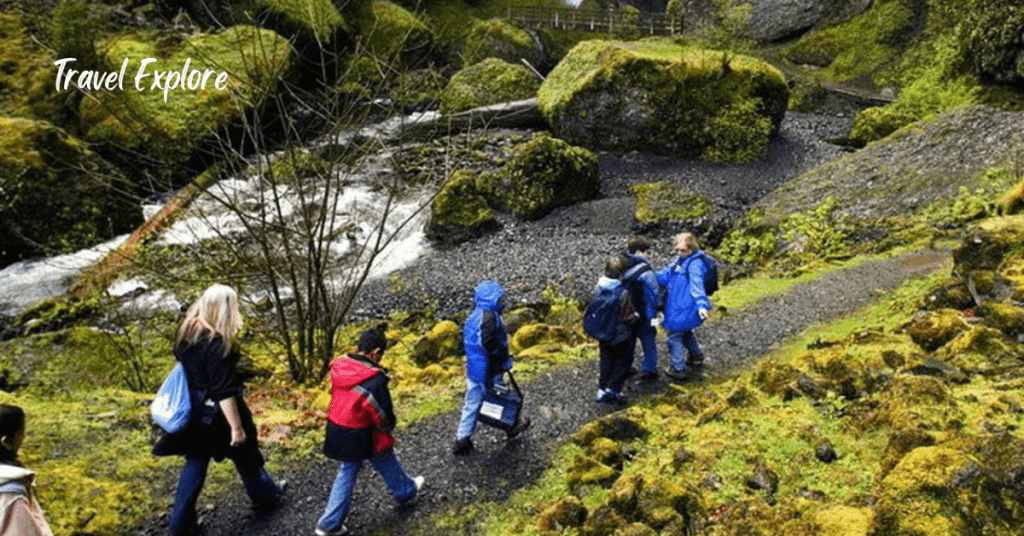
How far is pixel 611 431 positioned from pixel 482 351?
5.48ft

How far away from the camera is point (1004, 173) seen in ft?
47.0

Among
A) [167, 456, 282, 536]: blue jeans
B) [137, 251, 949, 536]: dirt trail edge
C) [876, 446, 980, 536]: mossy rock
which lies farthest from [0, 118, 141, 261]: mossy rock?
[876, 446, 980, 536]: mossy rock

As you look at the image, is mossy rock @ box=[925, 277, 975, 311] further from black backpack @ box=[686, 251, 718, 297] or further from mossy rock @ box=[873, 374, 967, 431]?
black backpack @ box=[686, 251, 718, 297]

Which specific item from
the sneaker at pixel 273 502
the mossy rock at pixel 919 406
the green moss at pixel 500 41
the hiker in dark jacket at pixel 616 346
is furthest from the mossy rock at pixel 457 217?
the green moss at pixel 500 41

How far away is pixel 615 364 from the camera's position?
759 centimetres

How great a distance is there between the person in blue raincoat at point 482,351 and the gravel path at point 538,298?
0.36m

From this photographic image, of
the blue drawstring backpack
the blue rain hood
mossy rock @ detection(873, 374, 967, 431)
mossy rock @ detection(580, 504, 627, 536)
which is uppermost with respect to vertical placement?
the blue rain hood

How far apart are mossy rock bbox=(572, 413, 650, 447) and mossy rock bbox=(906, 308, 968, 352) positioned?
3817 millimetres

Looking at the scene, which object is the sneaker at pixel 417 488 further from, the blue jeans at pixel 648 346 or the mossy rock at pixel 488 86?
the mossy rock at pixel 488 86

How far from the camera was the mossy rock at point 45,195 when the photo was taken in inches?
648

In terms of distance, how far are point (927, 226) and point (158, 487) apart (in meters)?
15.4

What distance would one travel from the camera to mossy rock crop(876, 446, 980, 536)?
13.3ft

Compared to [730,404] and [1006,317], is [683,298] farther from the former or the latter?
[1006,317]

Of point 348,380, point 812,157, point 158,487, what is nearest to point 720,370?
point 348,380
